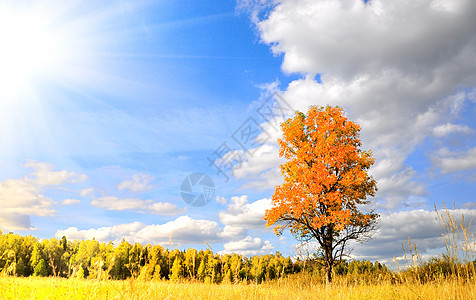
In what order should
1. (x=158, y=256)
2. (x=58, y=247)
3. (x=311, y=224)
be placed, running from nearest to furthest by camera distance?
(x=311, y=224)
(x=158, y=256)
(x=58, y=247)

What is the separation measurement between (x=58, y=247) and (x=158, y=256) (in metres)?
11.6

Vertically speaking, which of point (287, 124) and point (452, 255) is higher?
point (287, 124)

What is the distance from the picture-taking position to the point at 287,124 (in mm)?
18969

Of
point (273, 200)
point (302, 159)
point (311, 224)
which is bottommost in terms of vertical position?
point (311, 224)

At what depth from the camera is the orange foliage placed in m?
16.5

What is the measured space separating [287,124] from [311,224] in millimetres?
5957

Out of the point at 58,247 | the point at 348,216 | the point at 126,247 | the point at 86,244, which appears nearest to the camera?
the point at 348,216

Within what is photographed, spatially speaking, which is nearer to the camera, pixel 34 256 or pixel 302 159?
pixel 302 159

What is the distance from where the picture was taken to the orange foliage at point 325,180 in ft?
54.2

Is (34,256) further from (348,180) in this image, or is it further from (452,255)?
(452,255)

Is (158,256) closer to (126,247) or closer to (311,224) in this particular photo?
(126,247)

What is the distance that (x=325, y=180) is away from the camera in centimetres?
1661

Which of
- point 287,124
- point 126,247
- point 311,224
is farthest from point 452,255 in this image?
point 126,247

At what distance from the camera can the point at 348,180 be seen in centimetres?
1627
